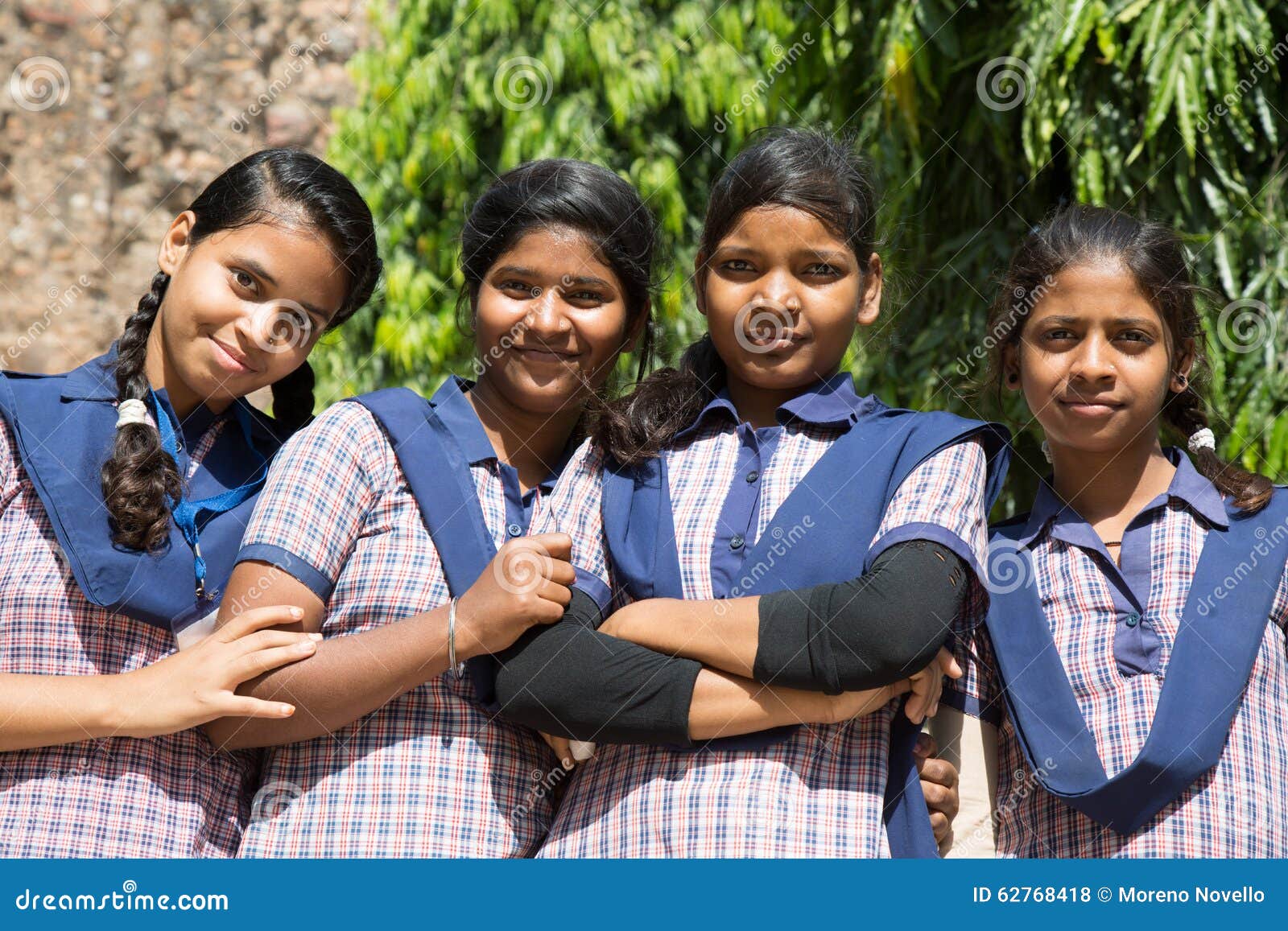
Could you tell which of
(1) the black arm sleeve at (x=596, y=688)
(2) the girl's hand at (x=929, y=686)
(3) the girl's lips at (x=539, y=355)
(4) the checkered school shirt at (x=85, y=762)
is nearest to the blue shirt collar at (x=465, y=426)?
(3) the girl's lips at (x=539, y=355)

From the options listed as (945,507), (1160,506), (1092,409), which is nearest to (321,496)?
(945,507)

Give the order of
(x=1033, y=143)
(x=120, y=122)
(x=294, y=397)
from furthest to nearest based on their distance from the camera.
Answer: (x=120, y=122) → (x=1033, y=143) → (x=294, y=397)

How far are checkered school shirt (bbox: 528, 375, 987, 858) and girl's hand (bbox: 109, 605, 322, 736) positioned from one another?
1.37 ft

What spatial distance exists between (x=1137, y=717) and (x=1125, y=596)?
189 mm

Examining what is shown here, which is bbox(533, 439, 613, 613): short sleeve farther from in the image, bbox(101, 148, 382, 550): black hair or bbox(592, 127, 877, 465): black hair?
bbox(101, 148, 382, 550): black hair

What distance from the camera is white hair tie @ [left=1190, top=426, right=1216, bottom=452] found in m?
2.23

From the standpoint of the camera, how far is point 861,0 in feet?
12.5

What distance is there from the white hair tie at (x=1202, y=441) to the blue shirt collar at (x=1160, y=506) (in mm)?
36

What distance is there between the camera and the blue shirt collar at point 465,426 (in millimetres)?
2115

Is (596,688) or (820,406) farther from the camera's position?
(820,406)

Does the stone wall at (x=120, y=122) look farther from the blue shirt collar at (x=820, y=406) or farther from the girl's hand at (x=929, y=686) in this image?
the girl's hand at (x=929, y=686)

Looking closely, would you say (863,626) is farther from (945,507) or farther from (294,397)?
(294,397)

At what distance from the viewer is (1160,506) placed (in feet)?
6.96

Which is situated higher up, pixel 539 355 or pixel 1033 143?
pixel 1033 143
